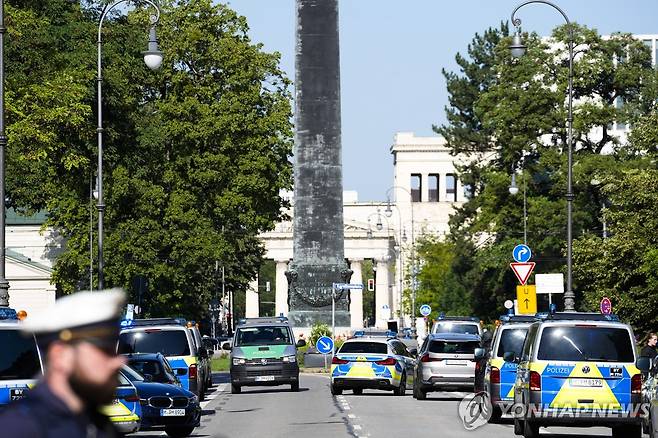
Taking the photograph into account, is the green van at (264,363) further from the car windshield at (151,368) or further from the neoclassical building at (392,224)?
the neoclassical building at (392,224)

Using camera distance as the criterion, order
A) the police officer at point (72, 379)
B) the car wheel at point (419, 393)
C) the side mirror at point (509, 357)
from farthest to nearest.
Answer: the car wheel at point (419, 393) < the side mirror at point (509, 357) < the police officer at point (72, 379)

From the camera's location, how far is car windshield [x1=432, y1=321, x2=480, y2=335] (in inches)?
1850

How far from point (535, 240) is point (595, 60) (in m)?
8.56

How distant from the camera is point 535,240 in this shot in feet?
239

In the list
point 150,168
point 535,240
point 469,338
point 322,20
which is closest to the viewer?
point 469,338

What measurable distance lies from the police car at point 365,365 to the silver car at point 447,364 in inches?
69.8

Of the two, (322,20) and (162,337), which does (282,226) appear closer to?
(322,20)

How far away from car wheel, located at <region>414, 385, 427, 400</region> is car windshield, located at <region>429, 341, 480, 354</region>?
3.32 ft

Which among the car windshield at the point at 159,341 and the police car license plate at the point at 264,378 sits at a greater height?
the car windshield at the point at 159,341

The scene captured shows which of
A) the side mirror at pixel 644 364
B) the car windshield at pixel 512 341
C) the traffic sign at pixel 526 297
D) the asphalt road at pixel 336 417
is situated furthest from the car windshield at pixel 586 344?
the traffic sign at pixel 526 297

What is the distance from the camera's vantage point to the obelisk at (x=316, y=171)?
195 feet

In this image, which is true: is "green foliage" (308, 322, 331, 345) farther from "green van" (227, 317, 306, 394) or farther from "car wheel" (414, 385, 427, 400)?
"car wheel" (414, 385, 427, 400)

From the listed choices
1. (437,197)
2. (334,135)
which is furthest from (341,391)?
(437,197)

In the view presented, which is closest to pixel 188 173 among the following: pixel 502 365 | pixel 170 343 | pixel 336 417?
pixel 170 343
